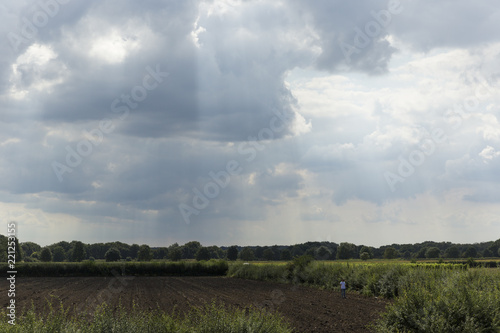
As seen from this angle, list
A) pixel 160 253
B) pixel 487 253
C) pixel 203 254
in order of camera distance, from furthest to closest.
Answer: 1. pixel 160 253
2. pixel 203 254
3. pixel 487 253

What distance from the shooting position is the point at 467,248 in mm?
135750

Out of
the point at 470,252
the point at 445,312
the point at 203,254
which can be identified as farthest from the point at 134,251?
the point at 445,312

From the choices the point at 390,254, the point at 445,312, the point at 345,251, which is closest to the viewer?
the point at 445,312

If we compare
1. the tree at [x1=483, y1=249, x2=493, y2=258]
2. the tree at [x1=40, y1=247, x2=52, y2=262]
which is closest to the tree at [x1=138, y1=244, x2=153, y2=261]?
the tree at [x1=40, y1=247, x2=52, y2=262]

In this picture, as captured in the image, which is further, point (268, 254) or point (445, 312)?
point (268, 254)

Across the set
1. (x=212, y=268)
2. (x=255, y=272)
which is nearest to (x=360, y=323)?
(x=255, y=272)

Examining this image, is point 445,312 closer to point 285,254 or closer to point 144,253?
point 144,253

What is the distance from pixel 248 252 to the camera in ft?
483

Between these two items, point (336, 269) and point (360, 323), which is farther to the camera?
point (336, 269)

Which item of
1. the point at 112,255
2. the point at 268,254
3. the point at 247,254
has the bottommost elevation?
the point at 268,254

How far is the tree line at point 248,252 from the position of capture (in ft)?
433

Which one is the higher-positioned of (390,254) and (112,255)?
(112,255)

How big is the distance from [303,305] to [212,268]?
55.4m

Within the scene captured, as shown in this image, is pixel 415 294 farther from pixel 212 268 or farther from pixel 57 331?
pixel 212 268
